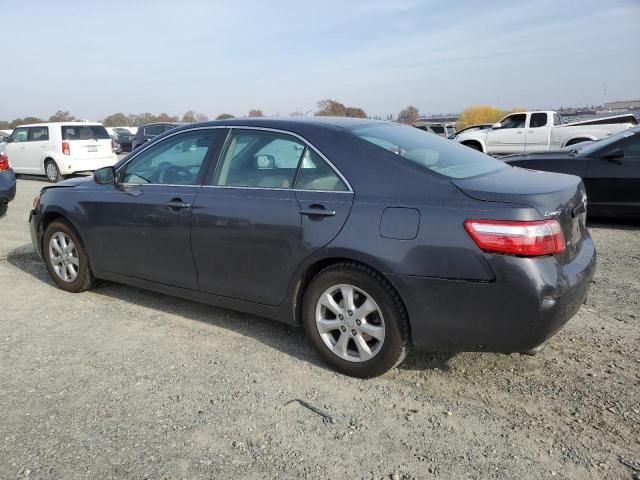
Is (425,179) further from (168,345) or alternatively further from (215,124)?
(168,345)

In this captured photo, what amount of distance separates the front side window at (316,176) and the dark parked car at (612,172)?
490 centimetres

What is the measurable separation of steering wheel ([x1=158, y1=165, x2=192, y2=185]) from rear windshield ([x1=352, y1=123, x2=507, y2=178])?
1362 mm

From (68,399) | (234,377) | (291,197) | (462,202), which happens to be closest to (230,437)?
(234,377)

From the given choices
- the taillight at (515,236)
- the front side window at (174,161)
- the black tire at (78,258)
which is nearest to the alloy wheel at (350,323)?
the taillight at (515,236)

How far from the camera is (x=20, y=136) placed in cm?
1568

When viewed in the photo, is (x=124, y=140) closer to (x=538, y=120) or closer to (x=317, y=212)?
(x=538, y=120)

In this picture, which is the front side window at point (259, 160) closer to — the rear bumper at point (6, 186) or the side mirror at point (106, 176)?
the side mirror at point (106, 176)

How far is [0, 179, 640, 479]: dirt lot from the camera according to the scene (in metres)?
2.46

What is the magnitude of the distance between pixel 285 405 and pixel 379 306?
2.53 feet

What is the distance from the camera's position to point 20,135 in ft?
51.4

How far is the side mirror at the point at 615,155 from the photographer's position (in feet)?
22.3

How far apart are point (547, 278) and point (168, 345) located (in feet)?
8.40

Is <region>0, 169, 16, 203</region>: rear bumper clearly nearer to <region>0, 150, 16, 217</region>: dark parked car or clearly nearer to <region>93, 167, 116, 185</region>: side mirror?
<region>0, 150, 16, 217</region>: dark parked car

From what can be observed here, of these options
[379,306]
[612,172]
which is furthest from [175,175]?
[612,172]
